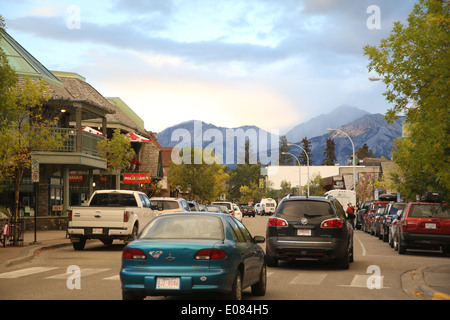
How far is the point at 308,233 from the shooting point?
657 inches

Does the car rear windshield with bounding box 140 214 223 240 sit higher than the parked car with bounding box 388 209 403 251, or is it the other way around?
the car rear windshield with bounding box 140 214 223 240

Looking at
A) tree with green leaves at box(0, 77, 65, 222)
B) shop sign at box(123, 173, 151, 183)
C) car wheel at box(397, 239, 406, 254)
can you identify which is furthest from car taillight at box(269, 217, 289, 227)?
shop sign at box(123, 173, 151, 183)

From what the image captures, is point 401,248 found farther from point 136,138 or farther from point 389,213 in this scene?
point 136,138

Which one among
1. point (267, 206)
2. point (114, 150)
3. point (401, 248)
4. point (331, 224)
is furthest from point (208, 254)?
point (267, 206)

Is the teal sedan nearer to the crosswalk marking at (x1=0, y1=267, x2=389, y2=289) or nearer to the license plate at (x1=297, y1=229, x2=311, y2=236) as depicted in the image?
the crosswalk marking at (x1=0, y1=267, x2=389, y2=289)

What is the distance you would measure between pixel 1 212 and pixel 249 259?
20245 millimetres

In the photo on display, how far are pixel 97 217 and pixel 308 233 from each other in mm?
8938

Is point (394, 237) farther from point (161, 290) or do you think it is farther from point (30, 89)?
point (161, 290)

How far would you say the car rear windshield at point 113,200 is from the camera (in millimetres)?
24828

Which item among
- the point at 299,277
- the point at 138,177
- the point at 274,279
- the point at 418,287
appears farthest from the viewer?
the point at 138,177

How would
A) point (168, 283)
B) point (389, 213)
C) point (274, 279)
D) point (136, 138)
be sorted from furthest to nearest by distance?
point (136, 138)
point (389, 213)
point (274, 279)
point (168, 283)

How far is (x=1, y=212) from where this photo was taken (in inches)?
1136

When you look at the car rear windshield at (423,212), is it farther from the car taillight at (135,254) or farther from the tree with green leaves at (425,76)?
the car taillight at (135,254)

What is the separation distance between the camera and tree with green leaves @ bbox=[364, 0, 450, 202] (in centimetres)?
1462
